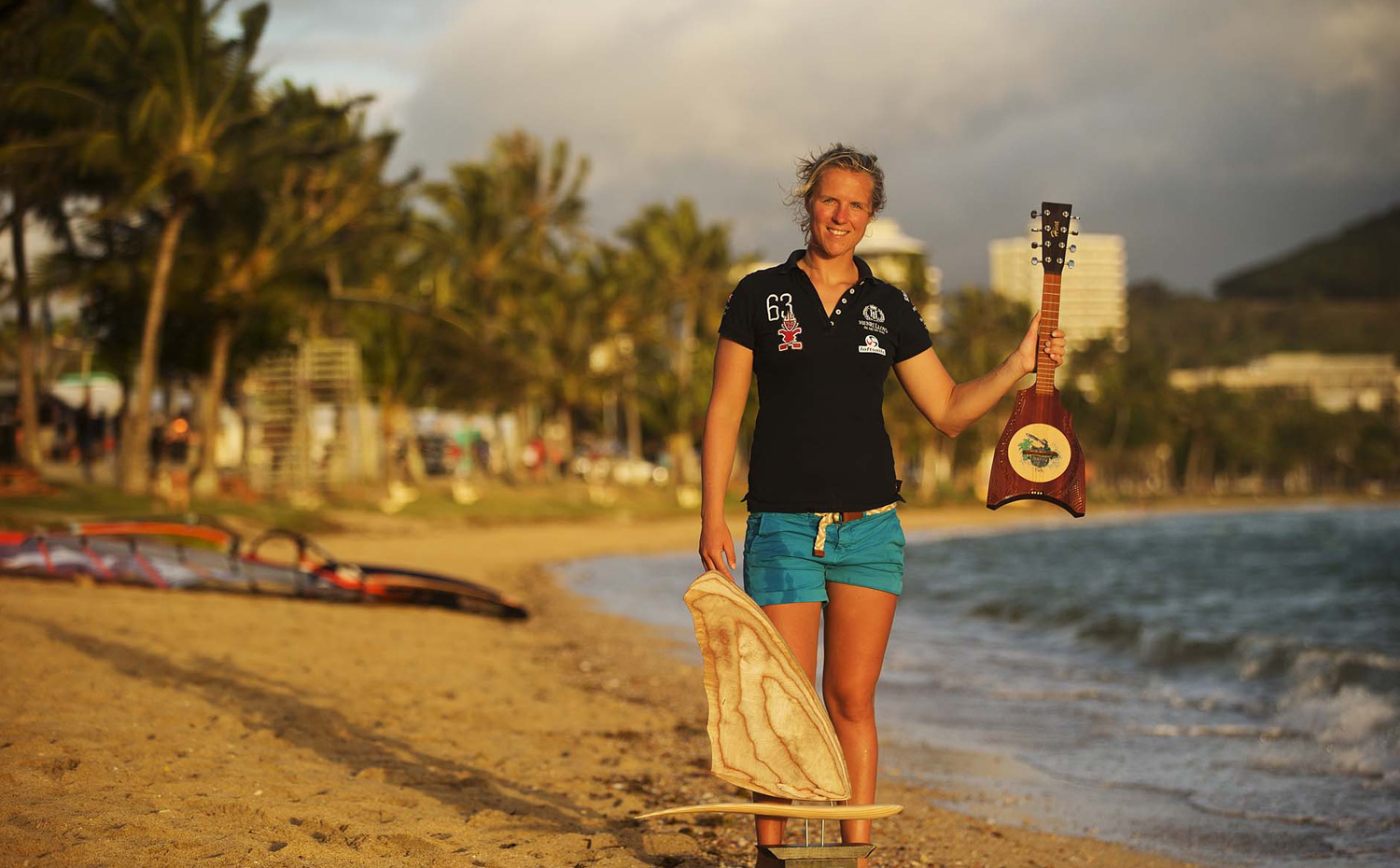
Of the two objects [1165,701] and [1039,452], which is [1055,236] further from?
[1165,701]

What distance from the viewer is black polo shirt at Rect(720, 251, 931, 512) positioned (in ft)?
10.6

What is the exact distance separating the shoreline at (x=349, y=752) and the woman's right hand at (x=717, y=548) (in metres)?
1.33

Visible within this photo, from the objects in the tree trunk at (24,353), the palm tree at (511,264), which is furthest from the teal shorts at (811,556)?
the palm tree at (511,264)

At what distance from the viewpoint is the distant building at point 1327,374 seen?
160638mm

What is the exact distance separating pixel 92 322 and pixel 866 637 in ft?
86.1

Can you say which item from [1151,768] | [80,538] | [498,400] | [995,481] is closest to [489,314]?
[498,400]

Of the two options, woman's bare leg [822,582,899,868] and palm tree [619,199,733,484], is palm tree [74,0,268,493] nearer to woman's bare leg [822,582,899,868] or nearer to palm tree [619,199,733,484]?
woman's bare leg [822,582,899,868]

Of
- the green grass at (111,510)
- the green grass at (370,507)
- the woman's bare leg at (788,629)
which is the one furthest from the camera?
the green grass at (370,507)

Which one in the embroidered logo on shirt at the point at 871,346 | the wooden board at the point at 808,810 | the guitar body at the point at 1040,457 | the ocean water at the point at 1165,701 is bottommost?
the ocean water at the point at 1165,701

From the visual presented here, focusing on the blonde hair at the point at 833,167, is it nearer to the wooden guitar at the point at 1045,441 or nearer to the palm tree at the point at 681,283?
the wooden guitar at the point at 1045,441

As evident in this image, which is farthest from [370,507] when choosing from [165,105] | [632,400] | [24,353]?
[632,400]

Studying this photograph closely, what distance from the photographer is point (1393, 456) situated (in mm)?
127250

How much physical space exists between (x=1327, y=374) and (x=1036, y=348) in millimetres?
196604

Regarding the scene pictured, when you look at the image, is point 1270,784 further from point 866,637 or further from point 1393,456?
point 1393,456
